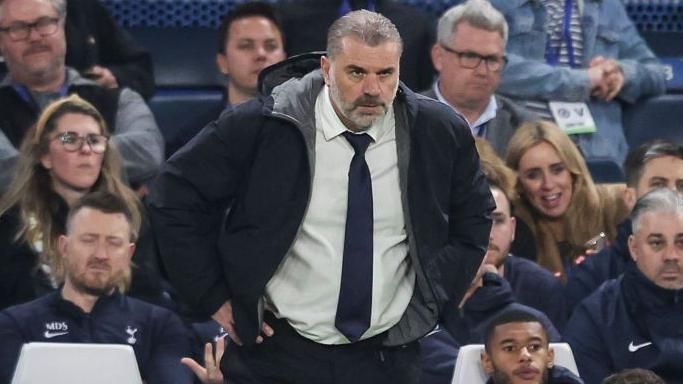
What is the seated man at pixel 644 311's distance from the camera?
563 cm

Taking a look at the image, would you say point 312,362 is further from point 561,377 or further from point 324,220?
point 561,377

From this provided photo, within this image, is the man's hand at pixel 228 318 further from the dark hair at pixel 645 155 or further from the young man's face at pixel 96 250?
the dark hair at pixel 645 155

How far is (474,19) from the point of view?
6789 millimetres

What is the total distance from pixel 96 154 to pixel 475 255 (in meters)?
2.28

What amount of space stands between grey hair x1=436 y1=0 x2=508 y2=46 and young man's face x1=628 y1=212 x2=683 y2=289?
133 cm

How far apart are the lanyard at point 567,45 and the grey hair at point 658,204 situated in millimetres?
1734

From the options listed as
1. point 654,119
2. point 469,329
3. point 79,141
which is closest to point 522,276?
point 469,329

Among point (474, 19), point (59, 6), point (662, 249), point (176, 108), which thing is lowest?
point (662, 249)

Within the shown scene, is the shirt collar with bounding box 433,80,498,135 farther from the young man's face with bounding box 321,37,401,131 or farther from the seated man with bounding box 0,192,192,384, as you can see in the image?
the young man's face with bounding box 321,37,401,131

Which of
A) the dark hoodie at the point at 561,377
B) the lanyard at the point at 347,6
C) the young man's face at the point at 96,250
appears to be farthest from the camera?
the lanyard at the point at 347,6

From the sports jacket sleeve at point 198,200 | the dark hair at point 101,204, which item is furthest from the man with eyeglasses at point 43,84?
the sports jacket sleeve at point 198,200

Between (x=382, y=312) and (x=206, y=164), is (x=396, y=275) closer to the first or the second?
(x=382, y=312)

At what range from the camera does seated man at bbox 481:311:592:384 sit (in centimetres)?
511

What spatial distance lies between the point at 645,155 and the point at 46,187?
247 cm
